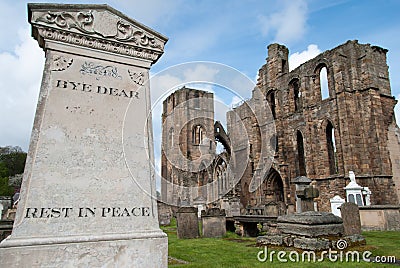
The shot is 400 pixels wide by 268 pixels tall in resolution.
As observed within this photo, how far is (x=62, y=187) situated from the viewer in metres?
2.77

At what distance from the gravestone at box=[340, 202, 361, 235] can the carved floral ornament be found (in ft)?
25.0

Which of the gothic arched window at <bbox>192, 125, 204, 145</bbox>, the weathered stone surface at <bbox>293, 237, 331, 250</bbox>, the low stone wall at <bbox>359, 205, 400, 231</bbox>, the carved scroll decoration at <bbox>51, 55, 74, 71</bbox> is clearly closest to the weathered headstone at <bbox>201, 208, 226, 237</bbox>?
the weathered stone surface at <bbox>293, 237, 331, 250</bbox>

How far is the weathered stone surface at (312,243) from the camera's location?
21.0 ft

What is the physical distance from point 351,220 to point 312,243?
9.13 feet

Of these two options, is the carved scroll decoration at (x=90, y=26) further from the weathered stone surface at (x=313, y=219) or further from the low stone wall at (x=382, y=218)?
the low stone wall at (x=382, y=218)

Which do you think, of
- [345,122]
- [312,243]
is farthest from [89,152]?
[345,122]

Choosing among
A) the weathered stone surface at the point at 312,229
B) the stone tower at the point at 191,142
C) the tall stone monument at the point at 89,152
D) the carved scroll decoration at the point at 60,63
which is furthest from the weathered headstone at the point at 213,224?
the stone tower at the point at 191,142

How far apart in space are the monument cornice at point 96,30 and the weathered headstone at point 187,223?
316 inches

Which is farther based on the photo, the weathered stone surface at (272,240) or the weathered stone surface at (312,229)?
the weathered stone surface at (272,240)

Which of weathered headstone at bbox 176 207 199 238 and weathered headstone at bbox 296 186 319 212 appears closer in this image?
weathered headstone at bbox 296 186 319 212

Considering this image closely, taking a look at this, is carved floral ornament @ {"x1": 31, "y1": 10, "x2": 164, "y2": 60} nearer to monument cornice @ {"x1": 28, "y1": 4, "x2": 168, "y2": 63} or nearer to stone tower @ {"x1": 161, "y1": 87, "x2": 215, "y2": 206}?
monument cornice @ {"x1": 28, "y1": 4, "x2": 168, "y2": 63}

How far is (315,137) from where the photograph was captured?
70.1 feet

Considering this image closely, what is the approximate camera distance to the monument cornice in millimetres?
3051

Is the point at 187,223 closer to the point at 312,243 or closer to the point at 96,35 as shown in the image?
the point at 312,243
